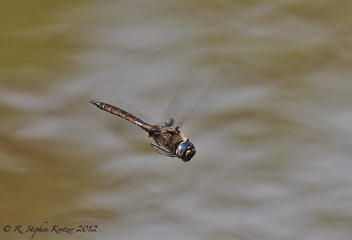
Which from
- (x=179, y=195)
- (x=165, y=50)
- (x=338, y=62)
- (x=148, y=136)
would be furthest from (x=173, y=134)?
(x=338, y=62)

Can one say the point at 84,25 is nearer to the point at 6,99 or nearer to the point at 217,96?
the point at 6,99

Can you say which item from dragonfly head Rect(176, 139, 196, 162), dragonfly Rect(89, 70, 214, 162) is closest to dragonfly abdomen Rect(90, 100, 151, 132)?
dragonfly Rect(89, 70, 214, 162)

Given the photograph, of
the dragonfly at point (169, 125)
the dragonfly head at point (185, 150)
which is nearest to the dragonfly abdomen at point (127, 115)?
the dragonfly at point (169, 125)

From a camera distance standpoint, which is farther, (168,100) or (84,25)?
(84,25)

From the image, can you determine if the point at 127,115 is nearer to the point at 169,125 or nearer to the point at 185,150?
the point at 169,125

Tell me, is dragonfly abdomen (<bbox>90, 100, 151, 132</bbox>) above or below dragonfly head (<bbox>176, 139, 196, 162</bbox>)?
above

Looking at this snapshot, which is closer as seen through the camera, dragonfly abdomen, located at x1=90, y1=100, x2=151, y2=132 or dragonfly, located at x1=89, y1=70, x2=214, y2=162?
dragonfly, located at x1=89, y1=70, x2=214, y2=162

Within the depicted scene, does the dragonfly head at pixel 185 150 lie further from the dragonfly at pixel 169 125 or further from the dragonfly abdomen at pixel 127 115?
the dragonfly abdomen at pixel 127 115

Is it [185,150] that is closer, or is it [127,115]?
[185,150]

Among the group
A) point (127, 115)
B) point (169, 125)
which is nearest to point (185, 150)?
point (169, 125)

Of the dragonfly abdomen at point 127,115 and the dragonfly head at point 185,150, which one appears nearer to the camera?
the dragonfly head at point 185,150

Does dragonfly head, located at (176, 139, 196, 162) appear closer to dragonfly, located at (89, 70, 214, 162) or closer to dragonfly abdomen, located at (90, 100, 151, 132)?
dragonfly, located at (89, 70, 214, 162)
